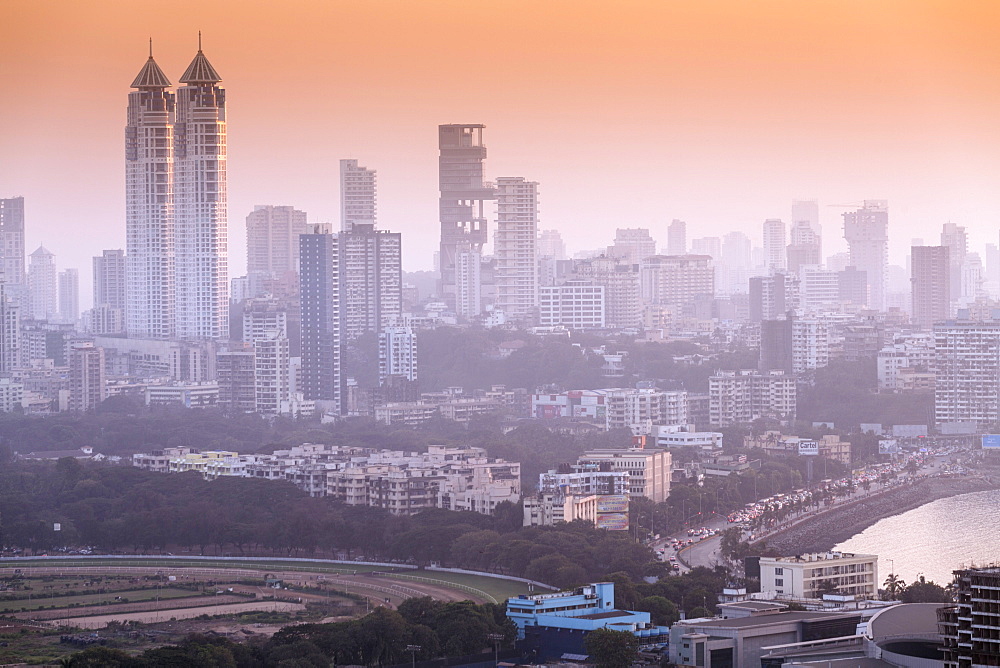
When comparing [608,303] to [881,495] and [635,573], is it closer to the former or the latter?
[881,495]

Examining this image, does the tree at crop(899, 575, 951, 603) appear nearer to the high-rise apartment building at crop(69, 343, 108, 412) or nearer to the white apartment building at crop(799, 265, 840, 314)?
the high-rise apartment building at crop(69, 343, 108, 412)

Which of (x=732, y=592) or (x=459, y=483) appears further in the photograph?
(x=459, y=483)

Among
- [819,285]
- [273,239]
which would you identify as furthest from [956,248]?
[273,239]

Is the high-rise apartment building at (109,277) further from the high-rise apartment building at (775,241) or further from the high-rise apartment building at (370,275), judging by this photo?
the high-rise apartment building at (775,241)

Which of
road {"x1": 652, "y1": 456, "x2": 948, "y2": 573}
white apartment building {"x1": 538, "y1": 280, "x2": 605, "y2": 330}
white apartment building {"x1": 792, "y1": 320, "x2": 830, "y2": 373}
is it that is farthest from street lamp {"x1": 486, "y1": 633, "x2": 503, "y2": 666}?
white apartment building {"x1": 538, "y1": 280, "x2": 605, "y2": 330}

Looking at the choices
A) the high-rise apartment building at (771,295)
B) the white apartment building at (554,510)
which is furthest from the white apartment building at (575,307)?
the white apartment building at (554,510)

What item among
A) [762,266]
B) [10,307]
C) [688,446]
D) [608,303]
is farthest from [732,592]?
[762,266]
